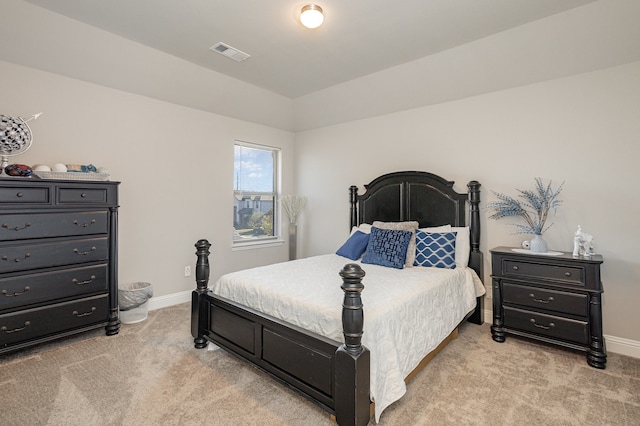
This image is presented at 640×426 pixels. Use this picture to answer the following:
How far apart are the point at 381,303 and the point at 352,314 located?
15.1 inches

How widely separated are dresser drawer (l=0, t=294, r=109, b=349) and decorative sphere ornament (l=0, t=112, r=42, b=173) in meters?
1.18

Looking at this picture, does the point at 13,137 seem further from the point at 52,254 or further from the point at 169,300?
the point at 169,300

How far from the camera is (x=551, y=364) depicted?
8.01ft

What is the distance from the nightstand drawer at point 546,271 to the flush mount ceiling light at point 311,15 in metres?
2.65

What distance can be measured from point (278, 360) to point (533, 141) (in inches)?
123

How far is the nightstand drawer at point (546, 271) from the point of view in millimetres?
2527

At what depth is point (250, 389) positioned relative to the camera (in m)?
2.10

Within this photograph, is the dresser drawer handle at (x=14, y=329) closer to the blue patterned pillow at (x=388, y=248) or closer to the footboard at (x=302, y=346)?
the footboard at (x=302, y=346)

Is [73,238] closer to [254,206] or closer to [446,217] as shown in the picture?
[254,206]

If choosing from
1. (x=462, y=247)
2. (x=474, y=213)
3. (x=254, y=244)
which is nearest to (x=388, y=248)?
(x=462, y=247)

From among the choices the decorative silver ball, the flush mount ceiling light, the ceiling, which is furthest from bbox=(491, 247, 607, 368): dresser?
the decorative silver ball

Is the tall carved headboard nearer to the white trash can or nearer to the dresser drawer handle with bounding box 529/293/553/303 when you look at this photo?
the dresser drawer handle with bounding box 529/293/553/303

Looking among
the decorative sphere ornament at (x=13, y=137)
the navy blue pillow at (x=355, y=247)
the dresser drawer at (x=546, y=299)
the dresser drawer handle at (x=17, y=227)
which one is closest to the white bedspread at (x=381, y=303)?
the dresser drawer at (x=546, y=299)

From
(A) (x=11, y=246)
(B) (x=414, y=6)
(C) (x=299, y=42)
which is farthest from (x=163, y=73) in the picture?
(B) (x=414, y=6)
